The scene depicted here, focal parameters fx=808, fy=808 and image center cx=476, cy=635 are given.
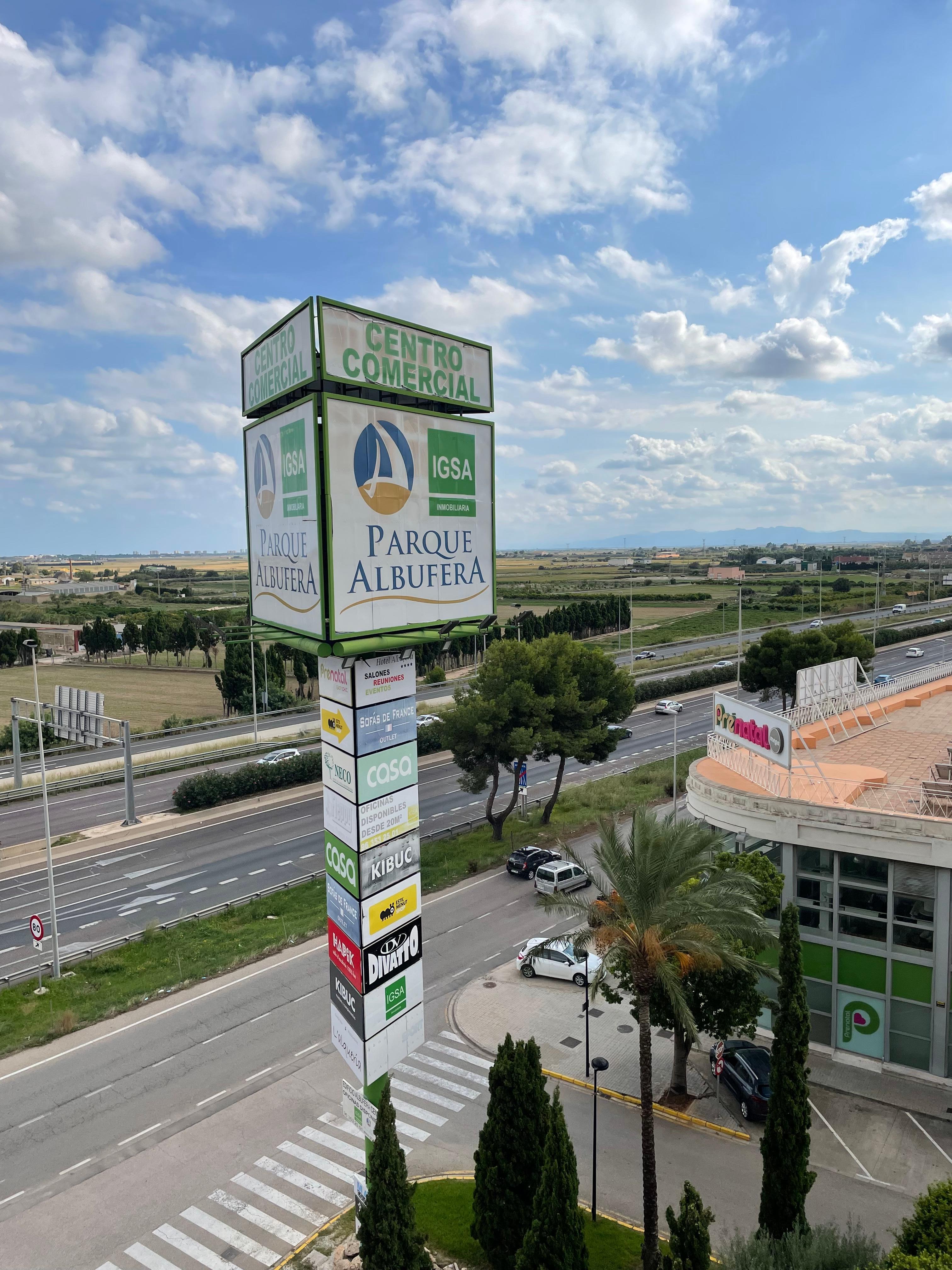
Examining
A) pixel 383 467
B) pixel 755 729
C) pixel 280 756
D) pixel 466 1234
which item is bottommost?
pixel 466 1234

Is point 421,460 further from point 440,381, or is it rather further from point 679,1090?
point 679,1090

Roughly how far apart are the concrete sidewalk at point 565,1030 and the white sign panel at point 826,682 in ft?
52.9

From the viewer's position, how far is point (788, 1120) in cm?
1520

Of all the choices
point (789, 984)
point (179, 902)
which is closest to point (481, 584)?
point (789, 984)

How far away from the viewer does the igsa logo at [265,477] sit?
1636cm

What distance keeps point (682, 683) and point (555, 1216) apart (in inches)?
2747

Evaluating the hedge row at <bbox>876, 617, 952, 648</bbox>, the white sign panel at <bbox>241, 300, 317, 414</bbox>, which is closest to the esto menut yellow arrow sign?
the white sign panel at <bbox>241, 300, 317, 414</bbox>

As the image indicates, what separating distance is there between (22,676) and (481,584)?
8746 cm

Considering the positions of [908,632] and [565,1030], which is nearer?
[565,1030]

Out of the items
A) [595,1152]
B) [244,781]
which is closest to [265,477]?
[595,1152]

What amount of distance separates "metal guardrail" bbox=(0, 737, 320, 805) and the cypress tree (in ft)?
142

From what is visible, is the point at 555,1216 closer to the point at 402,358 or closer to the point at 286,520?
the point at 286,520

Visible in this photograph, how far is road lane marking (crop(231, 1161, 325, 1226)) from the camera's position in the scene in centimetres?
1742

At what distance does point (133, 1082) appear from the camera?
22.5 meters
